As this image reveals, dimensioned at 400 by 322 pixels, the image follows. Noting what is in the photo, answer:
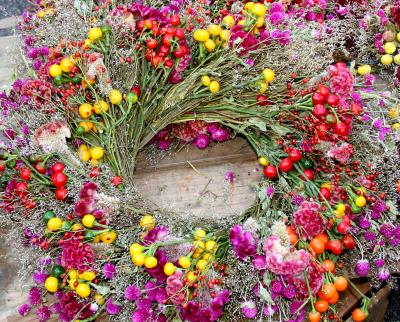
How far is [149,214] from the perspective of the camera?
194 cm

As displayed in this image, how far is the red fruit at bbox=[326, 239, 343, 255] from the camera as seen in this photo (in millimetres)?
1810

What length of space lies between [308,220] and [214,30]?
84cm

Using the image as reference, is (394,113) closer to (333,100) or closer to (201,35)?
A: (333,100)

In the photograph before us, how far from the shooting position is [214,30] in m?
2.01

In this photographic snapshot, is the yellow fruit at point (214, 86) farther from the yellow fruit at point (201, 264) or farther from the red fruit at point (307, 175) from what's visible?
the yellow fruit at point (201, 264)

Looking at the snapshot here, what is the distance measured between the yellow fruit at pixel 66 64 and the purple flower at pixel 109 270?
0.78 metres

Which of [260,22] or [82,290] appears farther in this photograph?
[260,22]

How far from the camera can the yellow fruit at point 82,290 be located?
70.2 inches

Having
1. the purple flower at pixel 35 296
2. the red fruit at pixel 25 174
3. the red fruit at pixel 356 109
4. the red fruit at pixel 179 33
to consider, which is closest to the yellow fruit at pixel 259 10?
the red fruit at pixel 179 33

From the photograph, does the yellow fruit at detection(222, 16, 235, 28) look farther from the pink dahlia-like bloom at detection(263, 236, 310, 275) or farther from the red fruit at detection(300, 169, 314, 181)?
the pink dahlia-like bloom at detection(263, 236, 310, 275)

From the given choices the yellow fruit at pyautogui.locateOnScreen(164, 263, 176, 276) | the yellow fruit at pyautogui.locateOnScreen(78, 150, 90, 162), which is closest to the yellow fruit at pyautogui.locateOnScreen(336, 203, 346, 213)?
the yellow fruit at pyautogui.locateOnScreen(164, 263, 176, 276)

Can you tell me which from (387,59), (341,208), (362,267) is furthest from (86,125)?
(387,59)

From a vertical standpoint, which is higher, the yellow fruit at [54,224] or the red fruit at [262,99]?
the red fruit at [262,99]

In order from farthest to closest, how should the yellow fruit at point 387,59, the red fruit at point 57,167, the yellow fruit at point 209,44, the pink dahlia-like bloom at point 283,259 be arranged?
the yellow fruit at point 387,59, the yellow fruit at point 209,44, the red fruit at point 57,167, the pink dahlia-like bloom at point 283,259
